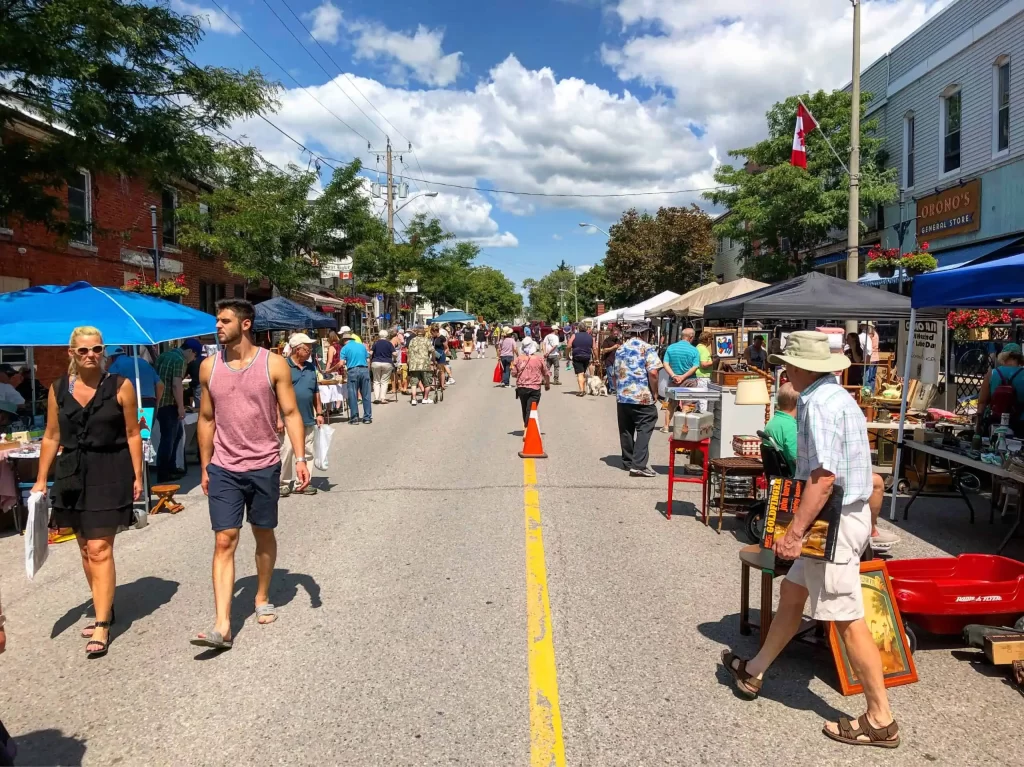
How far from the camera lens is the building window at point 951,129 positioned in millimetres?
18328

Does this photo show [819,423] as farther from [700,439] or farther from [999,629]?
[700,439]

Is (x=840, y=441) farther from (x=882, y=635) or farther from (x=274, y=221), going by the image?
(x=274, y=221)

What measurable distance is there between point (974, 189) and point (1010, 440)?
1334 centimetres

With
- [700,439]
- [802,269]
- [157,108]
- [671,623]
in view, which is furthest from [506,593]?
[802,269]

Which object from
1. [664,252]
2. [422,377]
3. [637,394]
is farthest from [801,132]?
[664,252]

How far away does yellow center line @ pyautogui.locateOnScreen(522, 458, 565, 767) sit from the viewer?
130 inches

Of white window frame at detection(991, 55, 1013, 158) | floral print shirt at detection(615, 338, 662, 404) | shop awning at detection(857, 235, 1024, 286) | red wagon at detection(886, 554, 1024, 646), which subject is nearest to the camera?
red wagon at detection(886, 554, 1024, 646)

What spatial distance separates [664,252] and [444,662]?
128 feet

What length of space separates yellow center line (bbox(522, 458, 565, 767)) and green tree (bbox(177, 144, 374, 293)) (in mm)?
14605

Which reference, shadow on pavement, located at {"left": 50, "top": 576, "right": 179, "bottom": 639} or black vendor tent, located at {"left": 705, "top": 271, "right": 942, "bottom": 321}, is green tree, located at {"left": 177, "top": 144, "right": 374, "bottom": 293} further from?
shadow on pavement, located at {"left": 50, "top": 576, "right": 179, "bottom": 639}


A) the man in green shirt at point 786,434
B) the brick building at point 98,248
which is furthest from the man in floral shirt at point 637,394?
the brick building at point 98,248

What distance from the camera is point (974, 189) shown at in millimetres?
17219

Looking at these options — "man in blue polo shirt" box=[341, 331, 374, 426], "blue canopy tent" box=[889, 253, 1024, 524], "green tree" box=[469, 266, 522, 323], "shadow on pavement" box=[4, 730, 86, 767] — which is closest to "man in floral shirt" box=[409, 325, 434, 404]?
"man in blue polo shirt" box=[341, 331, 374, 426]

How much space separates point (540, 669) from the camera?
159 inches
